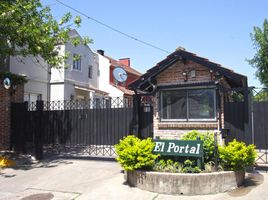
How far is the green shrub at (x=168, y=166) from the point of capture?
839 cm

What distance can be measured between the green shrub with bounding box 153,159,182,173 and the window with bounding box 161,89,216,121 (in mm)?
2153

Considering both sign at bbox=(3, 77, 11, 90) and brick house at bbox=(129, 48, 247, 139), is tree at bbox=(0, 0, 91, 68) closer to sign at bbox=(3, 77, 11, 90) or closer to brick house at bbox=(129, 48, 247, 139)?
sign at bbox=(3, 77, 11, 90)

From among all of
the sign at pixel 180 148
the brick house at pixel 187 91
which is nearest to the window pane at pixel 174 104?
the brick house at pixel 187 91

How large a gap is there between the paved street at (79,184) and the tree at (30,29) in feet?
14.3

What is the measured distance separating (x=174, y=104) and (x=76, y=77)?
13.9 metres

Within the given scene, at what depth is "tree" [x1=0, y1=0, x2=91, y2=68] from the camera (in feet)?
38.8

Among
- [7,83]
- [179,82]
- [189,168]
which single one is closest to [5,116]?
[7,83]

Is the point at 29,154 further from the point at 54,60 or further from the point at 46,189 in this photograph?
the point at 46,189

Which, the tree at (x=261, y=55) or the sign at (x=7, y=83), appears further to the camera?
the tree at (x=261, y=55)

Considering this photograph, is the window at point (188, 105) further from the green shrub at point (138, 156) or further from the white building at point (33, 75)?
the white building at point (33, 75)

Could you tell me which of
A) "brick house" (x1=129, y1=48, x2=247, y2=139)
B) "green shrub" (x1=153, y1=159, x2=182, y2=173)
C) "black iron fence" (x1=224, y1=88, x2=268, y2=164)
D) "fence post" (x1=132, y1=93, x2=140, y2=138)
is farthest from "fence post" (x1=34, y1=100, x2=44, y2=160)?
"black iron fence" (x1=224, y1=88, x2=268, y2=164)

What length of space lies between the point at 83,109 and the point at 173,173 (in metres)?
5.76

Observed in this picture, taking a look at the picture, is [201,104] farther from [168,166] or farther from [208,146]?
[168,166]

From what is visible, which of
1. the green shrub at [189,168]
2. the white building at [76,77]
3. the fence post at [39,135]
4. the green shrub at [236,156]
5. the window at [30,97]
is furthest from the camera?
the white building at [76,77]
